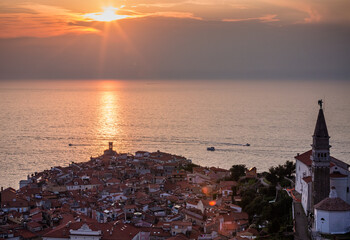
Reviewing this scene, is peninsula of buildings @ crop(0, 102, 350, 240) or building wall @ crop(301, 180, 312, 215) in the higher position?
building wall @ crop(301, 180, 312, 215)

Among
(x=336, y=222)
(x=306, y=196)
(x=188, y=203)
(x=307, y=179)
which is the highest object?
(x=307, y=179)

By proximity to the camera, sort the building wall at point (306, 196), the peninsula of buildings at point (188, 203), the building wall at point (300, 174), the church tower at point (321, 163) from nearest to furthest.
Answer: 1. the church tower at point (321, 163)
2. the peninsula of buildings at point (188, 203)
3. the building wall at point (306, 196)
4. the building wall at point (300, 174)

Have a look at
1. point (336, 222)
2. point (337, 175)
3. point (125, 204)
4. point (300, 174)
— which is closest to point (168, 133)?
point (125, 204)

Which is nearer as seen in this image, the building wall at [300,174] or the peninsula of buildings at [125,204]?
the building wall at [300,174]

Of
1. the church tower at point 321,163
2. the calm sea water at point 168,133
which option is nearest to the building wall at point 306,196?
the church tower at point 321,163

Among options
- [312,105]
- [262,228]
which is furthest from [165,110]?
[262,228]

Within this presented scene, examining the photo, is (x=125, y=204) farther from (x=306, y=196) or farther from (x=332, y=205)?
(x=332, y=205)

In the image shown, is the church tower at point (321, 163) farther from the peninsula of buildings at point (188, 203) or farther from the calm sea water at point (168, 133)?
the calm sea water at point (168, 133)

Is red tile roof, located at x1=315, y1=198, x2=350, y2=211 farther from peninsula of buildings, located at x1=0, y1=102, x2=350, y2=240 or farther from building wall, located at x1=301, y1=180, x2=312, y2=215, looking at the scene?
building wall, located at x1=301, y1=180, x2=312, y2=215

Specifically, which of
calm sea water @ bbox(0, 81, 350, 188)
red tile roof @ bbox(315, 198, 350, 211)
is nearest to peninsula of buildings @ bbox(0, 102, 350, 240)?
red tile roof @ bbox(315, 198, 350, 211)
